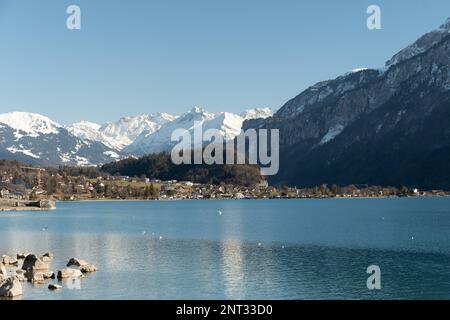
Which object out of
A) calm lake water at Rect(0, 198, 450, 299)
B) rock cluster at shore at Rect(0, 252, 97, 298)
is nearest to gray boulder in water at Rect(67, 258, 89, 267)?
rock cluster at shore at Rect(0, 252, 97, 298)

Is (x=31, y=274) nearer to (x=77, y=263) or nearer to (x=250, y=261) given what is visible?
(x=77, y=263)

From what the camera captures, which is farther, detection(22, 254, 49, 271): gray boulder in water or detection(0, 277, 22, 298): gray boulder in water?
detection(22, 254, 49, 271): gray boulder in water

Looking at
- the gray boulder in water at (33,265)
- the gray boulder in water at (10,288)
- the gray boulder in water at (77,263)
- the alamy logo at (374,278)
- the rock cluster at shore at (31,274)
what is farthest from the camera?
the gray boulder in water at (77,263)

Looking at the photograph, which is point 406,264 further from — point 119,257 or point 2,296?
point 2,296

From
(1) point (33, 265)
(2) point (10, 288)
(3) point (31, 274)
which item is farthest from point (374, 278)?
(1) point (33, 265)

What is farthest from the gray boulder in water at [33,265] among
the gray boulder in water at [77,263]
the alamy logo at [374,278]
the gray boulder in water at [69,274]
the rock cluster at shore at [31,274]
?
the alamy logo at [374,278]

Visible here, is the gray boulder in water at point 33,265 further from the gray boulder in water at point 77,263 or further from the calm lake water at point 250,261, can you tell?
the calm lake water at point 250,261

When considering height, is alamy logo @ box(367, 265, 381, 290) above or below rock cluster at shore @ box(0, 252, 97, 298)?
below

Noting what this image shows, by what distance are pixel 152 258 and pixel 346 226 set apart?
228 ft

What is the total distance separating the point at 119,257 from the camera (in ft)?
269

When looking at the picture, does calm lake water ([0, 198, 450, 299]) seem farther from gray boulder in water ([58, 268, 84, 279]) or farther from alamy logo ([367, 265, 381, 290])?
gray boulder in water ([58, 268, 84, 279])

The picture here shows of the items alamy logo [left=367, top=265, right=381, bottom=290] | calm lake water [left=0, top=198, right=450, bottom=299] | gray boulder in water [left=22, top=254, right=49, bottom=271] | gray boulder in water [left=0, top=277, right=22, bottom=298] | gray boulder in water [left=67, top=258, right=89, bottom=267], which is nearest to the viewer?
gray boulder in water [left=0, top=277, right=22, bottom=298]

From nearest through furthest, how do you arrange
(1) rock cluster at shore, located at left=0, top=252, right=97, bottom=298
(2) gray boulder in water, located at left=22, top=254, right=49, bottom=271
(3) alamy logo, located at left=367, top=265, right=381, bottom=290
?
(1) rock cluster at shore, located at left=0, top=252, right=97, bottom=298 → (3) alamy logo, located at left=367, top=265, right=381, bottom=290 → (2) gray boulder in water, located at left=22, top=254, right=49, bottom=271

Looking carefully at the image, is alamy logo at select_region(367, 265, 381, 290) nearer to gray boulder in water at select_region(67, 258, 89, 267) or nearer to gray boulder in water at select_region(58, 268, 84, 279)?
gray boulder in water at select_region(58, 268, 84, 279)
